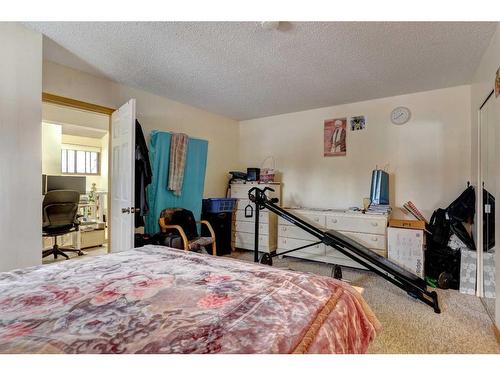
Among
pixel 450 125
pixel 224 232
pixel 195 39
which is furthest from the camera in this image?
pixel 224 232

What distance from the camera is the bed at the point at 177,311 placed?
748 millimetres

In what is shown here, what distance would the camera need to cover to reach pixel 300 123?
4320 mm

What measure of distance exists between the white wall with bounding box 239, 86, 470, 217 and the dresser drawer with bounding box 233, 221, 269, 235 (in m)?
0.68

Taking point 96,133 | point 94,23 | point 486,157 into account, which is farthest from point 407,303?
point 96,133

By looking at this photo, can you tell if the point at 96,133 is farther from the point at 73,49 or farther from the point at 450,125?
the point at 450,125

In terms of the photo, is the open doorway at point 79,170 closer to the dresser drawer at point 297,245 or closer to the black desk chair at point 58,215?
the black desk chair at point 58,215

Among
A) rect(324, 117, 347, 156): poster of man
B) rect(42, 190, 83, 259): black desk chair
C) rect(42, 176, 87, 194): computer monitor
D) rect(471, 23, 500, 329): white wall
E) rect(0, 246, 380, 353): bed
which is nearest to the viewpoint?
rect(0, 246, 380, 353): bed


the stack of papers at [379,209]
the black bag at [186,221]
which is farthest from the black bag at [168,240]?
the stack of papers at [379,209]

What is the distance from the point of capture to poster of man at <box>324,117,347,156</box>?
12.9 feet

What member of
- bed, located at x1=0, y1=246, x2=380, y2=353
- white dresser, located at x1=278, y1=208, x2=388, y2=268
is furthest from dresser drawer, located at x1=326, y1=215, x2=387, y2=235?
bed, located at x1=0, y1=246, x2=380, y2=353

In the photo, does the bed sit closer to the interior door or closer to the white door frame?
the interior door

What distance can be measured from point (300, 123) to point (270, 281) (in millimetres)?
3545

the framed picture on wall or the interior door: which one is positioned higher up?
the framed picture on wall

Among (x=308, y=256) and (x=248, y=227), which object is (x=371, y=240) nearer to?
(x=308, y=256)
